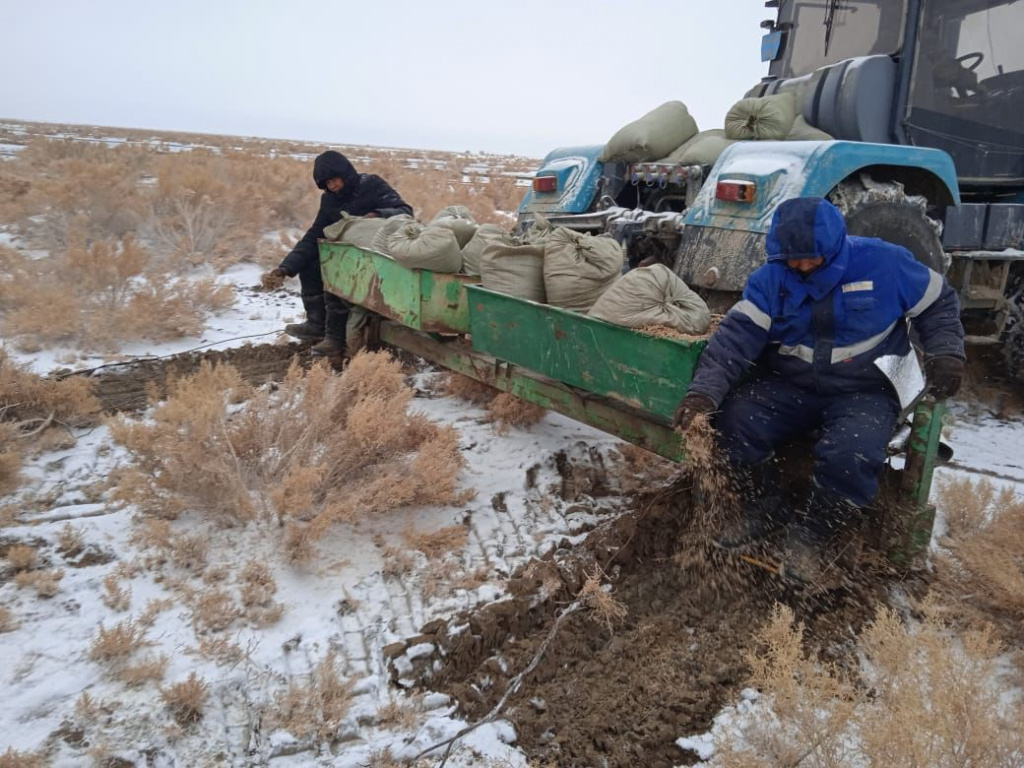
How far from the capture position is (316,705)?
2.32 meters

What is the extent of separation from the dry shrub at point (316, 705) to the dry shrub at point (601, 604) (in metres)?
0.94

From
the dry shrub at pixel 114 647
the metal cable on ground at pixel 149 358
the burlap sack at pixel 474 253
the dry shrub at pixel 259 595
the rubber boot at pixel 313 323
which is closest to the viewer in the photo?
the dry shrub at pixel 114 647

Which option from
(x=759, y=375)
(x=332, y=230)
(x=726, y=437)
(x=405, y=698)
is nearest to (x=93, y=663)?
(x=405, y=698)

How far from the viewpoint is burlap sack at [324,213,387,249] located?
204 inches

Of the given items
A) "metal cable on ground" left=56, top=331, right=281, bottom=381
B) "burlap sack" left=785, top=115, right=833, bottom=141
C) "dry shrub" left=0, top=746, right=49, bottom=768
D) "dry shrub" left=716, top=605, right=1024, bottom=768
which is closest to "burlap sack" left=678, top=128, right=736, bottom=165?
"burlap sack" left=785, top=115, right=833, bottom=141

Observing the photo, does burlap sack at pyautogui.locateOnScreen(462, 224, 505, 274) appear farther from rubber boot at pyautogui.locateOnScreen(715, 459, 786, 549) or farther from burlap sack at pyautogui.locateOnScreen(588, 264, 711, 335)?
rubber boot at pyautogui.locateOnScreen(715, 459, 786, 549)

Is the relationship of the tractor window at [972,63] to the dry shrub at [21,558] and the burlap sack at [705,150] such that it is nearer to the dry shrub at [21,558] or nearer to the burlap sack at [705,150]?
the burlap sack at [705,150]

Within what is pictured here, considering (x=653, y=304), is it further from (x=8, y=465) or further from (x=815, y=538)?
(x=8, y=465)

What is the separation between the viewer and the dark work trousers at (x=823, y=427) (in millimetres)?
2721

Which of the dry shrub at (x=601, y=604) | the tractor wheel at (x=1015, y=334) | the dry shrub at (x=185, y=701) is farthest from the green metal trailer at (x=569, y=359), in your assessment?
the tractor wheel at (x=1015, y=334)

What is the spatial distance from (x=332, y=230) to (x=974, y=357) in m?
4.78

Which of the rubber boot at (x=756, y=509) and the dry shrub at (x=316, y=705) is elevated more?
the rubber boot at (x=756, y=509)

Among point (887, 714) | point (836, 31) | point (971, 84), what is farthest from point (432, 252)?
point (971, 84)

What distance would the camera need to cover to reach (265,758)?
85.6 inches
